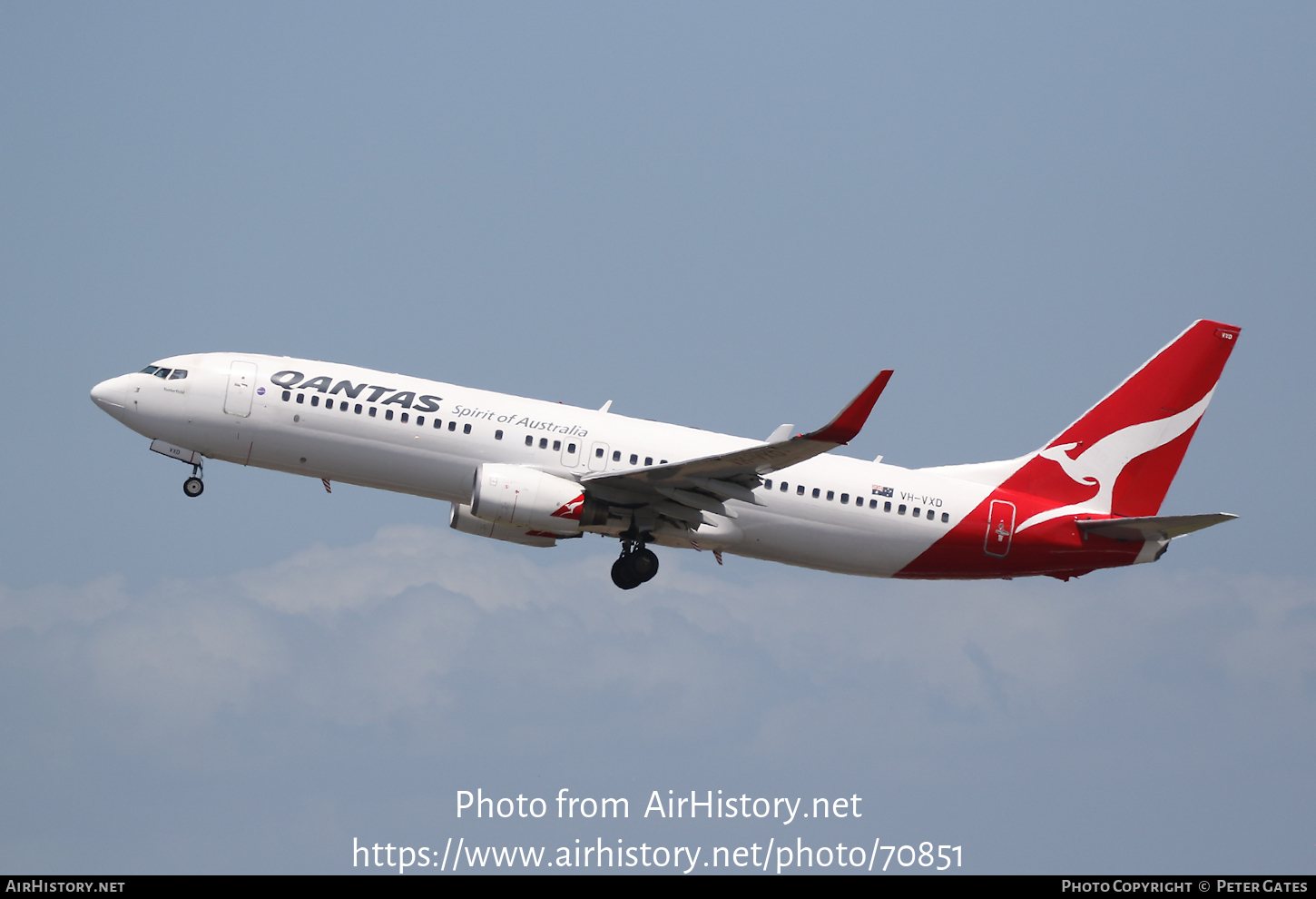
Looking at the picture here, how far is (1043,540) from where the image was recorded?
37594 mm

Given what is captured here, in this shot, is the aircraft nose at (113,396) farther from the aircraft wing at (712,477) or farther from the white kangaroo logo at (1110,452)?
the white kangaroo logo at (1110,452)

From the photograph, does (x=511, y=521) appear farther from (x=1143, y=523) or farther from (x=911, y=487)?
(x=1143, y=523)

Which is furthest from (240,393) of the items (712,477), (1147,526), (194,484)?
(1147,526)

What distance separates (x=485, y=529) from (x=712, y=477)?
24.1 ft

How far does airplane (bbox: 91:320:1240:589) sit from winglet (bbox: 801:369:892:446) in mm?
1930

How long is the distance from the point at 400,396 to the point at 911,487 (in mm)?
14233

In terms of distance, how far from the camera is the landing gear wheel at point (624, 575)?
36.0 m

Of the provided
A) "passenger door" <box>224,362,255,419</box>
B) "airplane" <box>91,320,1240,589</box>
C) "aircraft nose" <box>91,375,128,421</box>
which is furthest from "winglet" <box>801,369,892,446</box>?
"aircraft nose" <box>91,375,128,421</box>

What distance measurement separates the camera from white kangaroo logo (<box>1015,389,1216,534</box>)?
3916 centimetres

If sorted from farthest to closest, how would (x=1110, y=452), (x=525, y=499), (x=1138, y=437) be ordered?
(x=1138, y=437)
(x=1110, y=452)
(x=525, y=499)

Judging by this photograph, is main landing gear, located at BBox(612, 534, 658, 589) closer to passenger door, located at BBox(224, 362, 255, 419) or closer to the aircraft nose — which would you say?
passenger door, located at BBox(224, 362, 255, 419)

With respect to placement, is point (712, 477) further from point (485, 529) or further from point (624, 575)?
point (485, 529)

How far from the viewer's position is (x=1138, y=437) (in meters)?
39.8

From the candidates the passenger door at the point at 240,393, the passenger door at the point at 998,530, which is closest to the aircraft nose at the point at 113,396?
the passenger door at the point at 240,393
